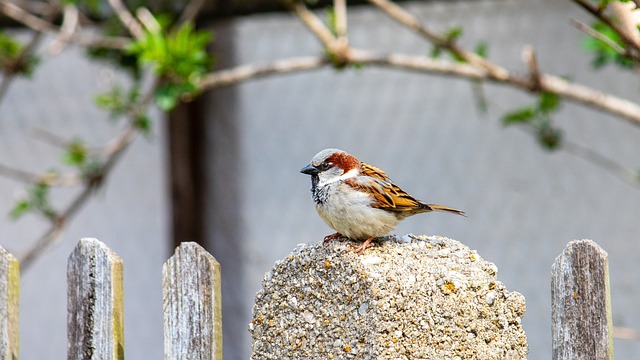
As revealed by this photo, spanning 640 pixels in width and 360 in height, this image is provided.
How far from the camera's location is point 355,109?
460cm

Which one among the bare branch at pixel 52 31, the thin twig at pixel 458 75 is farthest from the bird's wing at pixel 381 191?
the bare branch at pixel 52 31

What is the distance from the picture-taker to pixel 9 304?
221cm

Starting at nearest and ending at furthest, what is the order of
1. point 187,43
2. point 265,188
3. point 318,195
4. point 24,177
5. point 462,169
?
point 318,195
point 187,43
point 24,177
point 462,169
point 265,188

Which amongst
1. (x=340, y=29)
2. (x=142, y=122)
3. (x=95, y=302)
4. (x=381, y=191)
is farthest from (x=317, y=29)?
(x=95, y=302)

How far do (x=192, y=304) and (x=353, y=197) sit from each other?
43 centimetres

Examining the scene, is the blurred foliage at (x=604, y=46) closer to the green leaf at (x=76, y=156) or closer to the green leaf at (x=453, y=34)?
the green leaf at (x=453, y=34)

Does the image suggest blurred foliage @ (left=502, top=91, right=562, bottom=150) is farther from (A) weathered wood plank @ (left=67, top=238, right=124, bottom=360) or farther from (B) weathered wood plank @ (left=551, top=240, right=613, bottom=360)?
(A) weathered wood plank @ (left=67, top=238, right=124, bottom=360)

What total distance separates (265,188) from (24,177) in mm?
1321

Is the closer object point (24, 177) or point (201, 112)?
point (24, 177)

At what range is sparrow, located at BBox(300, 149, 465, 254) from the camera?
2012 mm

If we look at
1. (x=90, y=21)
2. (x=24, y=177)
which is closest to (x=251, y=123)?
(x=90, y=21)

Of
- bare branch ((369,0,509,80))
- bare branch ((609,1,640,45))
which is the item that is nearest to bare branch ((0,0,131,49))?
bare branch ((369,0,509,80))

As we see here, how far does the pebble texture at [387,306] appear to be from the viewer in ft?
5.57

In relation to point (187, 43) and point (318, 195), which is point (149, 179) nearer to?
point (187, 43)
